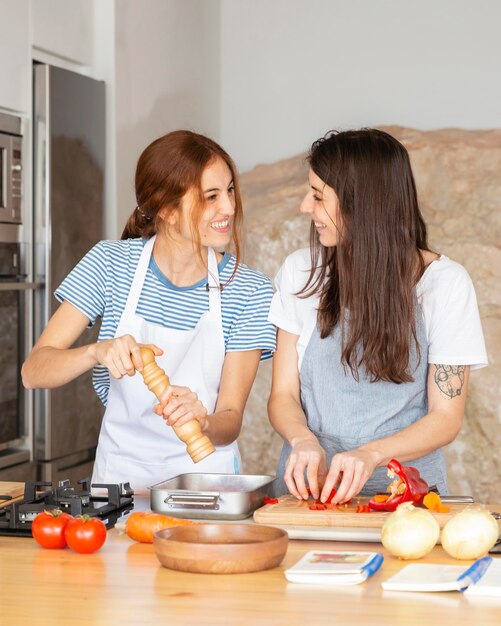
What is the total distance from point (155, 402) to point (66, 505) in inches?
→ 21.7

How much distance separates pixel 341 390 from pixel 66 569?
93 centimetres

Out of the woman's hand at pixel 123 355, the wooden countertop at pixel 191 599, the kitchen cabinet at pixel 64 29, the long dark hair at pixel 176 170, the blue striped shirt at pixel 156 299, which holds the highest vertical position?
the kitchen cabinet at pixel 64 29

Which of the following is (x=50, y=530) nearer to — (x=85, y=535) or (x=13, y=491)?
(x=85, y=535)

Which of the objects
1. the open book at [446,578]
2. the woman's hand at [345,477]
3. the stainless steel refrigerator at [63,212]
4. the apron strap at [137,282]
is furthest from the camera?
the stainless steel refrigerator at [63,212]

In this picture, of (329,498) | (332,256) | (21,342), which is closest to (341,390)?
(332,256)

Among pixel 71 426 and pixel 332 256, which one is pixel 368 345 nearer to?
pixel 332 256

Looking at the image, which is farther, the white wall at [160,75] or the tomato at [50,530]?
the white wall at [160,75]

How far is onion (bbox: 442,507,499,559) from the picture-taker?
58.5 inches

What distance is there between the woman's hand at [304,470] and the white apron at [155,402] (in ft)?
1.27

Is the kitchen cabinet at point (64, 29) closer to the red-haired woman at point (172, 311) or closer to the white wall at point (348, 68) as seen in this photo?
the red-haired woman at point (172, 311)

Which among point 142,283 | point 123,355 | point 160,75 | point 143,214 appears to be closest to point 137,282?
point 142,283

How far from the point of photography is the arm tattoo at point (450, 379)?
212cm

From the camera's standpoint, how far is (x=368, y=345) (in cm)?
214

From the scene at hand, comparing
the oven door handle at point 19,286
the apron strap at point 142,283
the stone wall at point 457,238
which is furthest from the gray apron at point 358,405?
the stone wall at point 457,238
